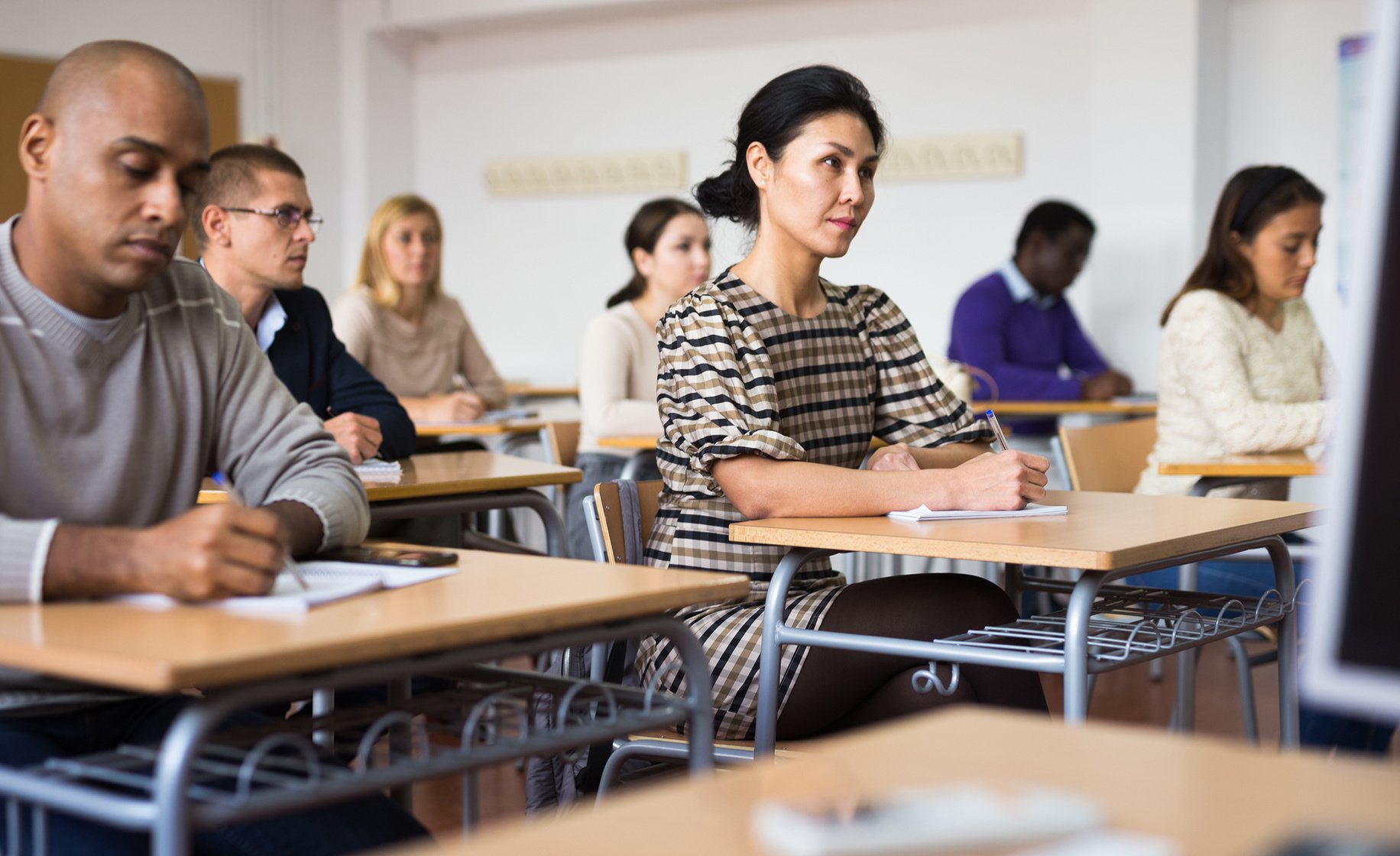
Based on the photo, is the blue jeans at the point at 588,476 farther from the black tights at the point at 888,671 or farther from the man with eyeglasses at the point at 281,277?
the black tights at the point at 888,671

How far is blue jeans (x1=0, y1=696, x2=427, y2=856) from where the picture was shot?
51.6 inches

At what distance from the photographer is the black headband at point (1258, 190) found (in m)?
3.36

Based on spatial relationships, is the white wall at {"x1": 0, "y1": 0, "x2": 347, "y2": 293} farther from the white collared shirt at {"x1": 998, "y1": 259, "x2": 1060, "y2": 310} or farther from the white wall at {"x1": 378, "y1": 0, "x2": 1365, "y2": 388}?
the white collared shirt at {"x1": 998, "y1": 259, "x2": 1060, "y2": 310}

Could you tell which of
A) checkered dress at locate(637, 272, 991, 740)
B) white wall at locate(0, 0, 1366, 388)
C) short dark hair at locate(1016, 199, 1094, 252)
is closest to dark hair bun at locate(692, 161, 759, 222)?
checkered dress at locate(637, 272, 991, 740)

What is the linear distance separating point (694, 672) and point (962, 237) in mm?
5151

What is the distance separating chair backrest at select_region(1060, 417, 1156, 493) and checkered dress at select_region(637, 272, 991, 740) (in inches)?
21.5

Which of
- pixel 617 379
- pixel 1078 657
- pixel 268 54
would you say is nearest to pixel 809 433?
pixel 1078 657

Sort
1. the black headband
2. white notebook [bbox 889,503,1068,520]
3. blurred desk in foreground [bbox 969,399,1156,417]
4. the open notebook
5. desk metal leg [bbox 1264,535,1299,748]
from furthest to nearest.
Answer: blurred desk in foreground [bbox 969,399,1156,417], the black headband, desk metal leg [bbox 1264,535,1299,748], white notebook [bbox 889,503,1068,520], the open notebook

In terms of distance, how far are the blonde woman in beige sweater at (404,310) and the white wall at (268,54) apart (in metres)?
2.82

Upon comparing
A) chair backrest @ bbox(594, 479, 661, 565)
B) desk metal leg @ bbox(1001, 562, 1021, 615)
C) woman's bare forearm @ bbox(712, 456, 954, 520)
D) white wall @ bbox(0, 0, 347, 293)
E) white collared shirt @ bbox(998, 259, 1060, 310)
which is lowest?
desk metal leg @ bbox(1001, 562, 1021, 615)

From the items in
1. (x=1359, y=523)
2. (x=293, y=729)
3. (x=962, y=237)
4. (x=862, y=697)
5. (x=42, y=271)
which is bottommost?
(x=862, y=697)

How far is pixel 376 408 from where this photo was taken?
9.93 feet

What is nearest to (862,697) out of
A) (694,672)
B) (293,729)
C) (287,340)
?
(694,672)

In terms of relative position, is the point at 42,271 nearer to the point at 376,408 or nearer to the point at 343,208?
the point at 376,408
